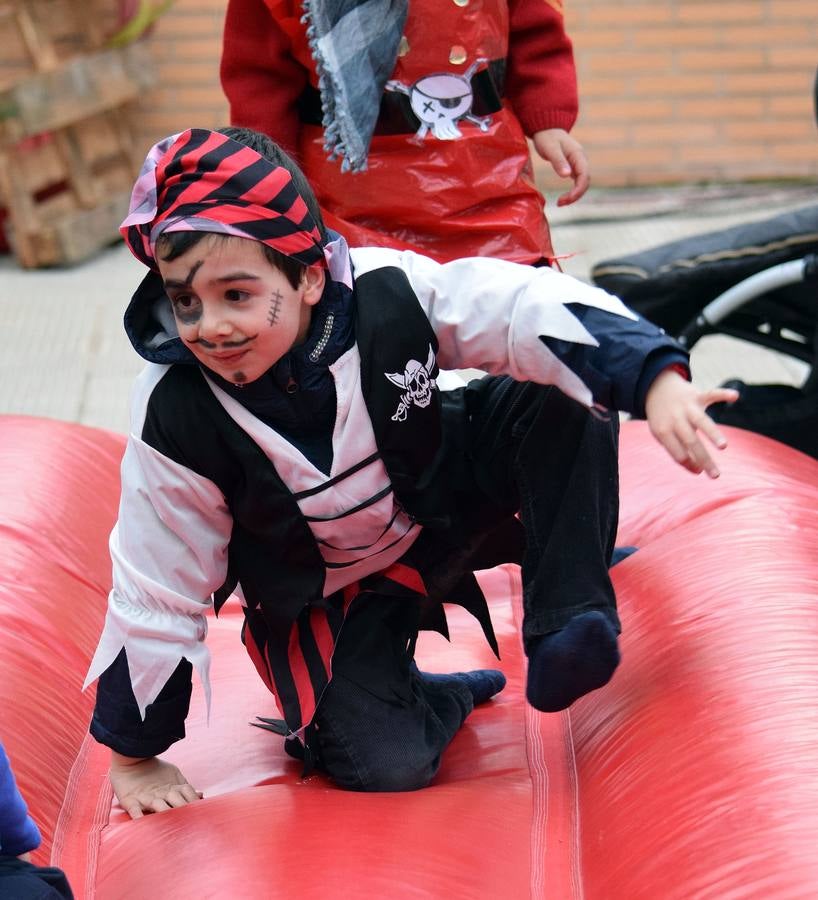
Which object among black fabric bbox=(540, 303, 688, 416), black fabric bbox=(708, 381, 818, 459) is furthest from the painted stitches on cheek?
black fabric bbox=(708, 381, 818, 459)

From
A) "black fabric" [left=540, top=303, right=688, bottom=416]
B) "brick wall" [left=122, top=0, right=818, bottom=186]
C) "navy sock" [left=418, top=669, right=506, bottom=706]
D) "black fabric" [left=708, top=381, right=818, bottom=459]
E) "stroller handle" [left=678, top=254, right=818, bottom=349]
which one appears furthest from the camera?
"brick wall" [left=122, top=0, right=818, bottom=186]

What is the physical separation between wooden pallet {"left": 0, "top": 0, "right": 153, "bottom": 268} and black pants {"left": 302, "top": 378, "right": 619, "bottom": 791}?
3643 millimetres

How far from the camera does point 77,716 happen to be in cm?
208

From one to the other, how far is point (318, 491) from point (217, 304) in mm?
278

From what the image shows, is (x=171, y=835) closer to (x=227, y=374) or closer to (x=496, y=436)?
(x=227, y=374)

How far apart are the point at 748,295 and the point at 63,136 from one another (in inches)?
130

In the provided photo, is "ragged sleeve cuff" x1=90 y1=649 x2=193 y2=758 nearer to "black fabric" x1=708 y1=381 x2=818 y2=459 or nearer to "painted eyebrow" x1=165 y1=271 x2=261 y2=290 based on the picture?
"painted eyebrow" x1=165 y1=271 x2=261 y2=290

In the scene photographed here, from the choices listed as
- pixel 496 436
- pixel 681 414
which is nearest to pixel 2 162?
pixel 496 436

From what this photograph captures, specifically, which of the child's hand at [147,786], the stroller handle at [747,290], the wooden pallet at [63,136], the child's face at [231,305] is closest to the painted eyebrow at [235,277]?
the child's face at [231,305]

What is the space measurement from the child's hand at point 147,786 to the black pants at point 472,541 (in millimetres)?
196

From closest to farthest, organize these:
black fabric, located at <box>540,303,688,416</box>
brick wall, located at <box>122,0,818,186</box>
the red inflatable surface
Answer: the red inflatable surface → black fabric, located at <box>540,303,688,416</box> → brick wall, located at <box>122,0,818,186</box>

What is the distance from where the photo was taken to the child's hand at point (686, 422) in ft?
5.16

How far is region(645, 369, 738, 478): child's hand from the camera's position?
5.16 ft

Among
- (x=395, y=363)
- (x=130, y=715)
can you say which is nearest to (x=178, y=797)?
(x=130, y=715)
